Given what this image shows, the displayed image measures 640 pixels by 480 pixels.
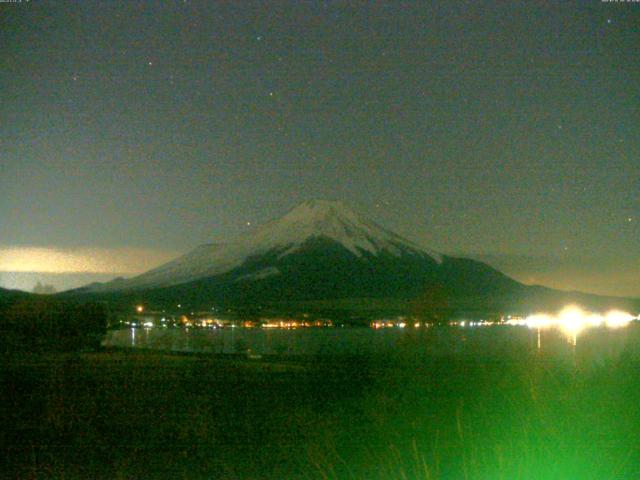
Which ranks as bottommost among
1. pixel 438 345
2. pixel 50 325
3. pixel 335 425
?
pixel 335 425

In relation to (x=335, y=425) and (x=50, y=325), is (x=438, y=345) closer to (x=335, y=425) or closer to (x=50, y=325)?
A: (x=50, y=325)

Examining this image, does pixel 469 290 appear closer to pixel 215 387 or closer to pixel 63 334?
pixel 63 334

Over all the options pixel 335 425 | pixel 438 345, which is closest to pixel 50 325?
pixel 438 345

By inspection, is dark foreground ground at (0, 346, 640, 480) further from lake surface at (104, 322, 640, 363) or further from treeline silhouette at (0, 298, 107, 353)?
treeline silhouette at (0, 298, 107, 353)

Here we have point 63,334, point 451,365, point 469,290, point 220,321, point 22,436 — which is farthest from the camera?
point 469,290

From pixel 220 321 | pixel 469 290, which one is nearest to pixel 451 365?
pixel 220 321

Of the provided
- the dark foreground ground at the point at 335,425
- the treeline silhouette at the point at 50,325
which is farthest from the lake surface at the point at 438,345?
the dark foreground ground at the point at 335,425

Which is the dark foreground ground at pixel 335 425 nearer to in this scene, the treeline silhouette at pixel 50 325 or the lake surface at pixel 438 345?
→ the lake surface at pixel 438 345
